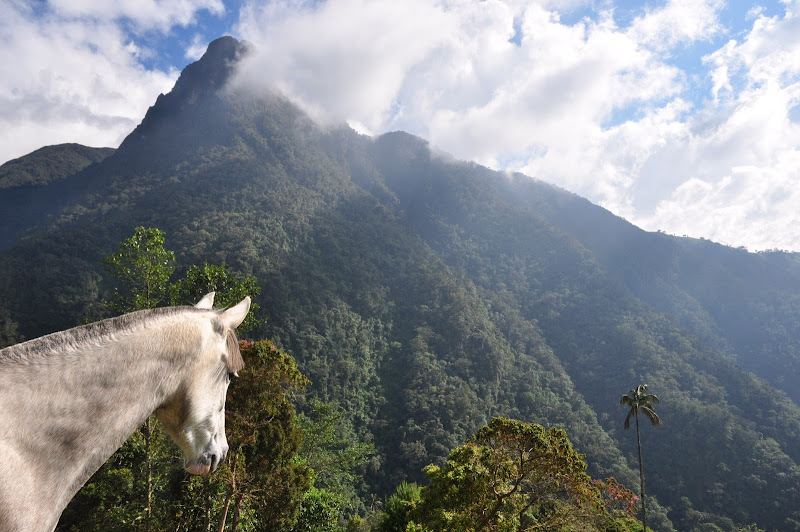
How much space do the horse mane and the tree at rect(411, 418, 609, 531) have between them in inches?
307

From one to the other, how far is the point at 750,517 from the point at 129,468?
6616cm

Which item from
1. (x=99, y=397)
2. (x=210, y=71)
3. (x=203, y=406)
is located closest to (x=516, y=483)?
(x=203, y=406)

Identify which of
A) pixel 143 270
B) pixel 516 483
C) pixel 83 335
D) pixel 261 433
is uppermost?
pixel 143 270

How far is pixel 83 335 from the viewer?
1.27 metres

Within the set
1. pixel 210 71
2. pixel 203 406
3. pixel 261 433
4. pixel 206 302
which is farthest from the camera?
pixel 210 71

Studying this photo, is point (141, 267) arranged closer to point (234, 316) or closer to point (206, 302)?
point (206, 302)

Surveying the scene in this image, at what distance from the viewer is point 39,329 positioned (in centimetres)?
3594

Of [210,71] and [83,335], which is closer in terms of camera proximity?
[83,335]

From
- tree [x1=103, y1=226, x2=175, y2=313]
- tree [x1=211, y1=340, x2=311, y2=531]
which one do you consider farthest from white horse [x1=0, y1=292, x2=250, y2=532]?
tree [x1=103, y1=226, x2=175, y2=313]

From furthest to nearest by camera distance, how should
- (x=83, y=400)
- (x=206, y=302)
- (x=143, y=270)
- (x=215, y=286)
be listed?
(x=215, y=286) < (x=143, y=270) < (x=206, y=302) < (x=83, y=400)

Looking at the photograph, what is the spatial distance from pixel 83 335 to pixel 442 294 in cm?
8652

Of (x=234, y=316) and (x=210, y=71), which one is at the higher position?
(x=210, y=71)

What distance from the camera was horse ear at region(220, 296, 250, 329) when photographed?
5.13 feet

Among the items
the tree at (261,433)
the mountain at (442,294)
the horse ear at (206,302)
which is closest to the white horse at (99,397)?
the horse ear at (206,302)
